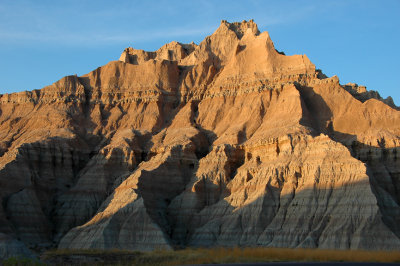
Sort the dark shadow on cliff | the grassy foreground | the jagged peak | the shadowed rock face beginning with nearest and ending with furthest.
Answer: the grassy foreground → the dark shadow on cliff → the shadowed rock face → the jagged peak

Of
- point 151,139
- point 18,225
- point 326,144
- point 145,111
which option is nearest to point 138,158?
point 151,139

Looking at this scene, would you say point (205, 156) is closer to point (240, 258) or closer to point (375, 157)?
point (375, 157)

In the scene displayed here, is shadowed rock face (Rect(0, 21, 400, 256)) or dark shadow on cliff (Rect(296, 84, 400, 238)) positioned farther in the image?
shadowed rock face (Rect(0, 21, 400, 256))

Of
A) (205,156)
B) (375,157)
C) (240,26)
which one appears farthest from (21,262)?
(240,26)

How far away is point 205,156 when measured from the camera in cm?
9531

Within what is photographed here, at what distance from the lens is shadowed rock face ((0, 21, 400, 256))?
7756 cm

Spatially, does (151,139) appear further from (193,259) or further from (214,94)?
(193,259)

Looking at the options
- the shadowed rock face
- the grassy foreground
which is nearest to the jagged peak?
the shadowed rock face

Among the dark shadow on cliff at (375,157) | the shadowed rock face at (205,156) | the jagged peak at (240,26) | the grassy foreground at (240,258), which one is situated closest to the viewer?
the grassy foreground at (240,258)

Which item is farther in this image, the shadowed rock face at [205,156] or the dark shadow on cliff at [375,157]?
the shadowed rock face at [205,156]

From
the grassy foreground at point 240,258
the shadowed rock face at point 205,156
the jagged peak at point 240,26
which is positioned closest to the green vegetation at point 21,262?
the grassy foreground at point 240,258

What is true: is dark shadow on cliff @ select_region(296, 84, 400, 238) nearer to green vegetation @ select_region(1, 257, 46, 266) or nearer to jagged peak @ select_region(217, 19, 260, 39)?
jagged peak @ select_region(217, 19, 260, 39)

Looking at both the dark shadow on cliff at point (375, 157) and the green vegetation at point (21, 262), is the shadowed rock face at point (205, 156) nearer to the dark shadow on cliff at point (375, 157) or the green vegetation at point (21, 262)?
the dark shadow on cliff at point (375, 157)

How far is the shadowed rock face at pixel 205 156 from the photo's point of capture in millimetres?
77562
